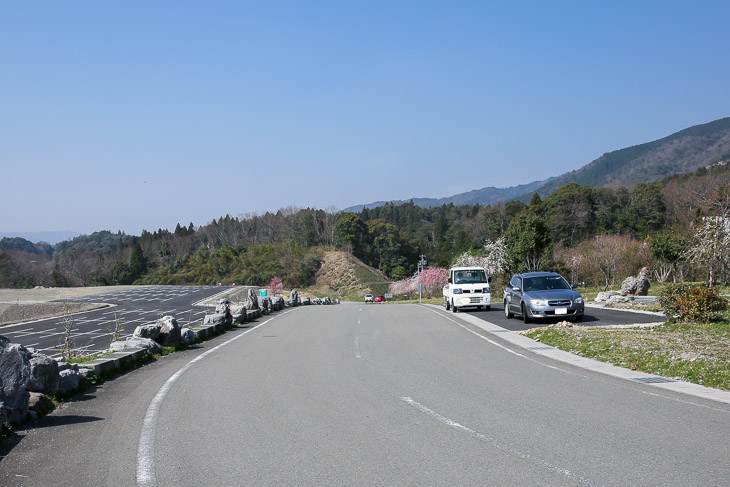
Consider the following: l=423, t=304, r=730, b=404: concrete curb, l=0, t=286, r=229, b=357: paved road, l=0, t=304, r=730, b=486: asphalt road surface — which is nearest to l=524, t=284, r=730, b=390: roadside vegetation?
l=423, t=304, r=730, b=404: concrete curb

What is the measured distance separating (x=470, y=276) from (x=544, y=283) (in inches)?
320

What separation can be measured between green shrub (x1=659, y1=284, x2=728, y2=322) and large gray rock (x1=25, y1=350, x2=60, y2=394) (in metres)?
15.1

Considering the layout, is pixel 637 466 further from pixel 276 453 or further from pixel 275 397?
pixel 275 397

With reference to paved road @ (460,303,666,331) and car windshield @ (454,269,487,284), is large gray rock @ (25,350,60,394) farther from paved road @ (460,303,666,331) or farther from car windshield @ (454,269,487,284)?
car windshield @ (454,269,487,284)

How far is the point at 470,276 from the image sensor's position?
2930 cm

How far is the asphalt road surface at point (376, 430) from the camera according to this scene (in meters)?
5.39

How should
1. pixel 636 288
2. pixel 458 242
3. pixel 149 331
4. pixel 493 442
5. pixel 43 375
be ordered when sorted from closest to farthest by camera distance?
pixel 493 442, pixel 43 375, pixel 149 331, pixel 636 288, pixel 458 242

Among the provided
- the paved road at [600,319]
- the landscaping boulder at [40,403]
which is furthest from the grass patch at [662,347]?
the landscaping boulder at [40,403]

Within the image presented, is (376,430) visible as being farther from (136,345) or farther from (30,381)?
(136,345)

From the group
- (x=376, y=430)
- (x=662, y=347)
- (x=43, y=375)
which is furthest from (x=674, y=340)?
(x=43, y=375)

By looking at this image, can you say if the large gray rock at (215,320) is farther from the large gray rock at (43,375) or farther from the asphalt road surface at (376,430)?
the large gray rock at (43,375)

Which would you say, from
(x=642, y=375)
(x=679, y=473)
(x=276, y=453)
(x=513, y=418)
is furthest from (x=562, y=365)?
(x=276, y=453)

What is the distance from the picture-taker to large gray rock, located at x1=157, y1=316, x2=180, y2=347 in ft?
51.9

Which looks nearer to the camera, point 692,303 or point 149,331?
point 149,331
